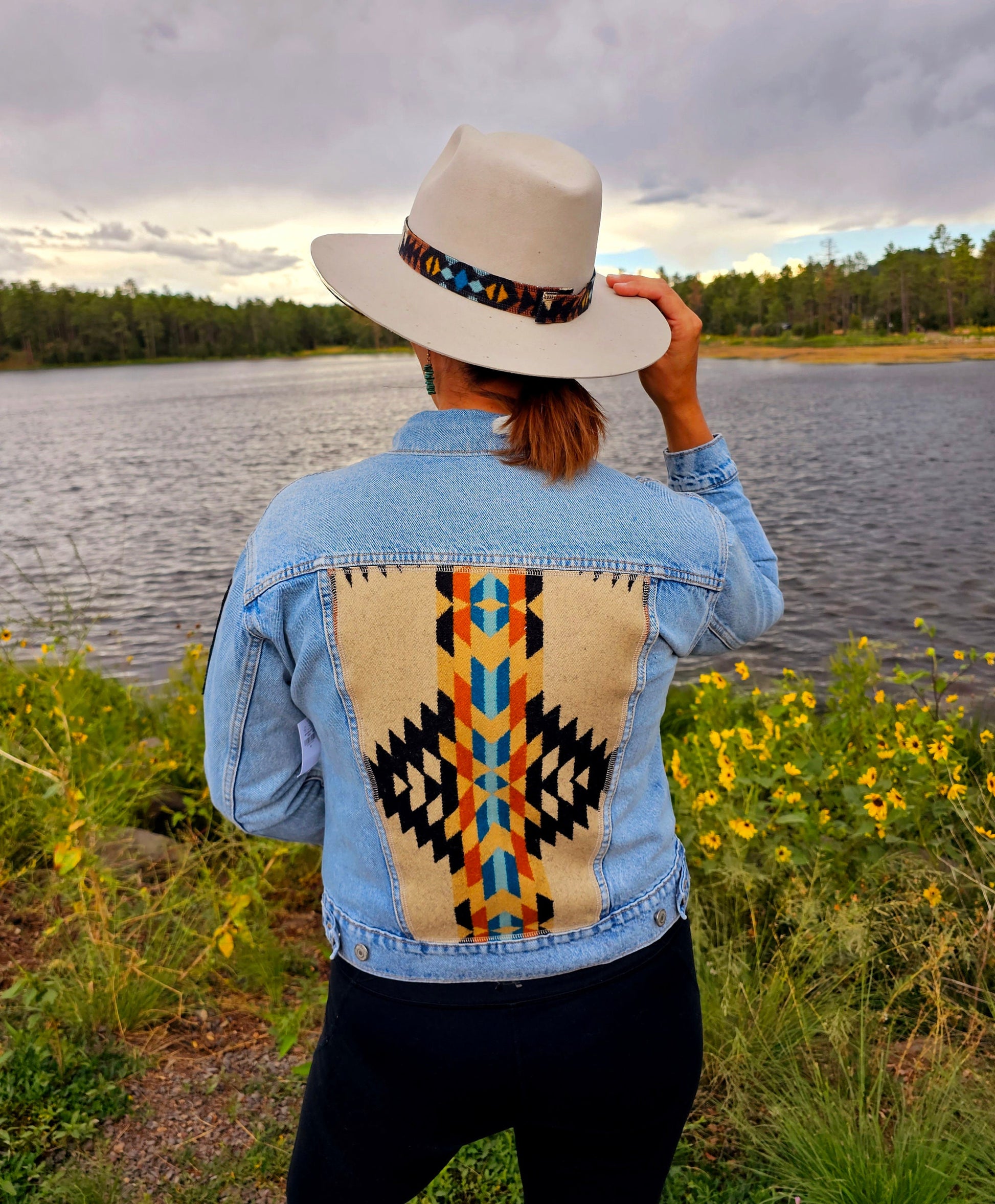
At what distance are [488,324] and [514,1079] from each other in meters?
1.09

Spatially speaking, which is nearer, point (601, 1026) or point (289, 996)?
point (601, 1026)

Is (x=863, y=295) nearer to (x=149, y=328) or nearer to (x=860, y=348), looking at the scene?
(x=860, y=348)

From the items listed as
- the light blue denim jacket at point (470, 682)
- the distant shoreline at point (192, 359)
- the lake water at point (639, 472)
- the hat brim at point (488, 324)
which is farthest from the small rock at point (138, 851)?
the distant shoreline at point (192, 359)

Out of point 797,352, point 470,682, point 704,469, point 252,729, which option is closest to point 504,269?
point 704,469

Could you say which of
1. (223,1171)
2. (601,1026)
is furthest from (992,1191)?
(223,1171)

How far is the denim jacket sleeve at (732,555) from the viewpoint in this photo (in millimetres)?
1329

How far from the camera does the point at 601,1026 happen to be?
1.29m

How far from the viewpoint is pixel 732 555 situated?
131 centimetres

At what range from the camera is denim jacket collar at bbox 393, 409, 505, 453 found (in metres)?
1.23

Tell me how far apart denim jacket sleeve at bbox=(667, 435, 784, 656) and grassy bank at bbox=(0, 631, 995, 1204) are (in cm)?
155

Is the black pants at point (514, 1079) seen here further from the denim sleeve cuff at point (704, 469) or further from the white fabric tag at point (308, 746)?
the denim sleeve cuff at point (704, 469)

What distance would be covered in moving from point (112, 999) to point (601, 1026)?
215 centimetres

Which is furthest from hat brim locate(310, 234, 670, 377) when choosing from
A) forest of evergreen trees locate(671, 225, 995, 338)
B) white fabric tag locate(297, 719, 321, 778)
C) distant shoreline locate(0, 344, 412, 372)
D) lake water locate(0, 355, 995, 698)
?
distant shoreline locate(0, 344, 412, 372)

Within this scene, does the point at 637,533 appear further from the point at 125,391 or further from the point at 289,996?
the point at 125,391
